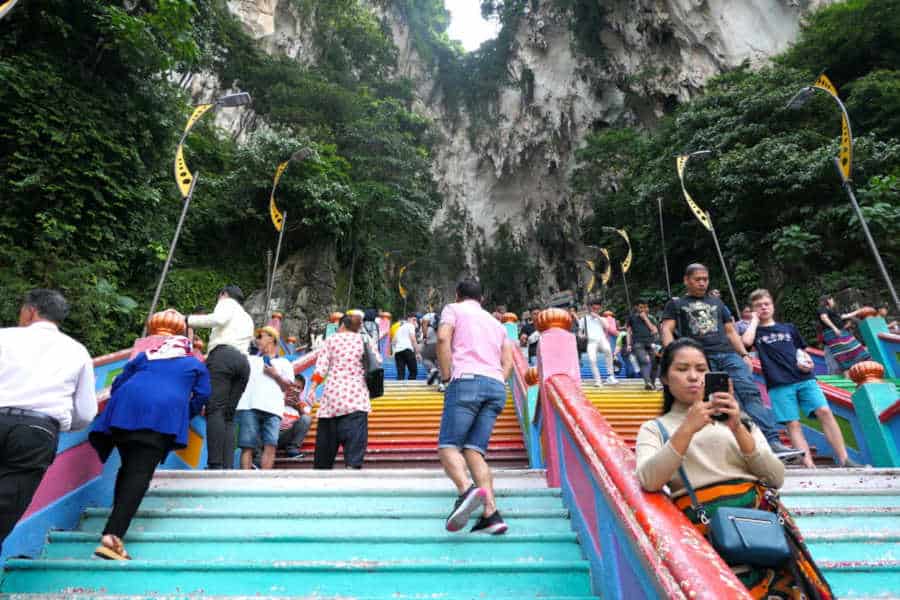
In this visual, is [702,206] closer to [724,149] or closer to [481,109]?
[724,149]

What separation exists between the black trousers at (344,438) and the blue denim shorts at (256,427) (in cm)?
76

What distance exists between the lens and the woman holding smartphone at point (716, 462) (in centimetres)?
140

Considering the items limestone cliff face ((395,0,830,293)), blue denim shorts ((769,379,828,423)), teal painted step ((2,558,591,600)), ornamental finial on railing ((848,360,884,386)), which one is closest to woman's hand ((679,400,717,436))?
teal painted step ((2,558,591,600))

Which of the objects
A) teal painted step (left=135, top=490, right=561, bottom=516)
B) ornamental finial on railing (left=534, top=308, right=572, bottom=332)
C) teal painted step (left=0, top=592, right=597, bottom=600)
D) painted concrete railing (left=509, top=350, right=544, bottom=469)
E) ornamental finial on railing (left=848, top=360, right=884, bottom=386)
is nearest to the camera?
teal painted step (left=0, top=592, right=597, bottom=600)

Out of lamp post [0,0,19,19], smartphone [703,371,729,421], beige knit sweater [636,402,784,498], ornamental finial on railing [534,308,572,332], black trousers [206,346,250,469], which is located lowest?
beige knit sweater [636,402,784,498]

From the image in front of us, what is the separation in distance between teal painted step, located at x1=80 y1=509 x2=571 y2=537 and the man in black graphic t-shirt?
6.02 ft

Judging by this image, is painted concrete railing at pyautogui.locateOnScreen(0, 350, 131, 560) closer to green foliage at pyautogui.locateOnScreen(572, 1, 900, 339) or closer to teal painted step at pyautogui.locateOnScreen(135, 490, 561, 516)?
teal painted step at pyautogui.locateOnScreen(135, 490, 561, 516)

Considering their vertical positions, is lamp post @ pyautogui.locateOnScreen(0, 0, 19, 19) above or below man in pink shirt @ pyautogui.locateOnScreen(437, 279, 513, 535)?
above

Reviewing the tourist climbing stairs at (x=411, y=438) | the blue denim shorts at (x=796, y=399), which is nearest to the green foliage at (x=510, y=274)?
the tourist climbing stairs at (x=411, y=438)

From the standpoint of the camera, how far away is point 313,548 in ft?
8.66

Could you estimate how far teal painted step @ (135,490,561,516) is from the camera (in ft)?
10.2

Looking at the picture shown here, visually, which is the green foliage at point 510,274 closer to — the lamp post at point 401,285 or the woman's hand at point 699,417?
the lamp post at point 401,285

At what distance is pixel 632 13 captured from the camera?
27703 millimetres

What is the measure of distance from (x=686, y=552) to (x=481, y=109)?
128ft
